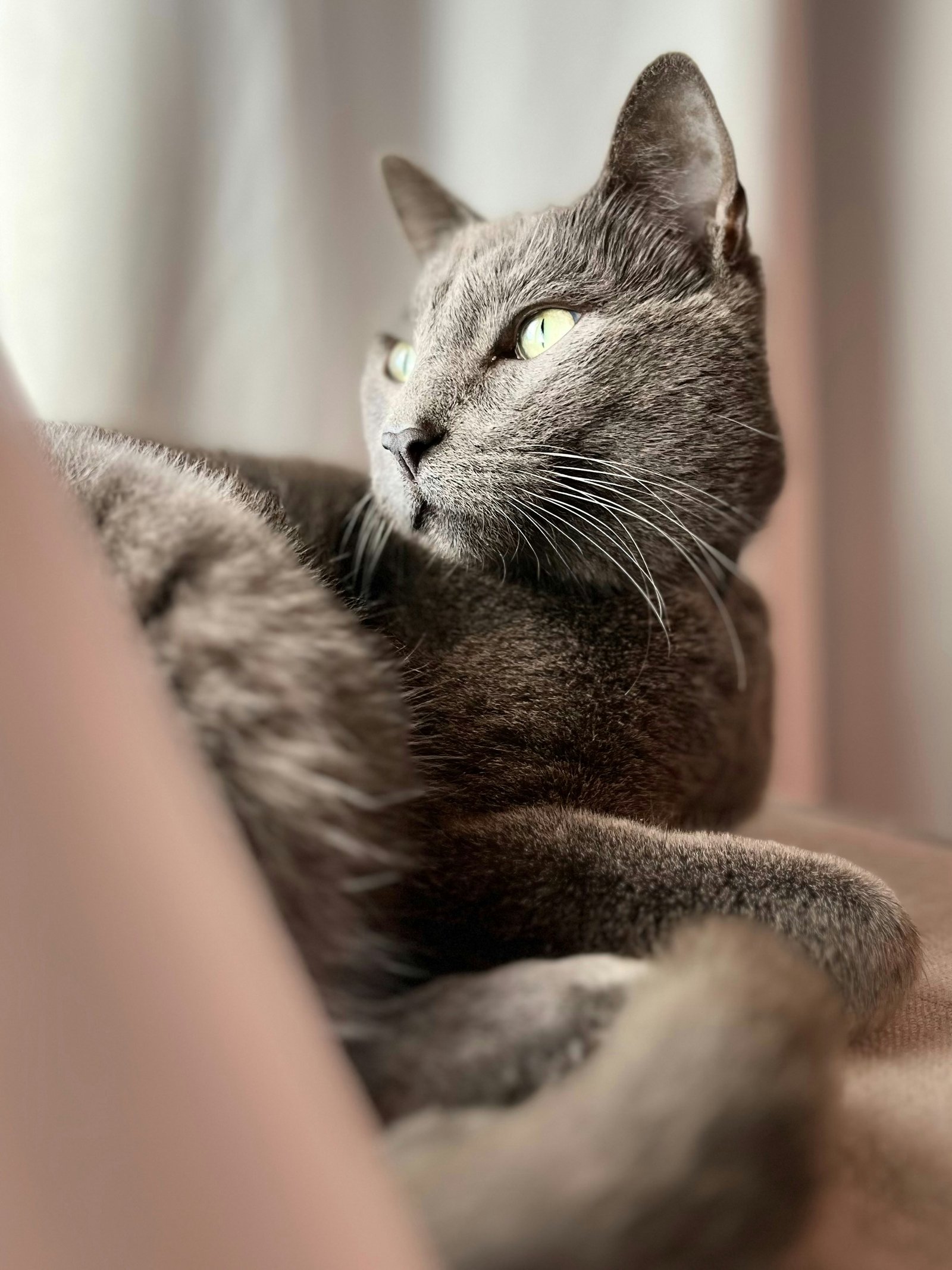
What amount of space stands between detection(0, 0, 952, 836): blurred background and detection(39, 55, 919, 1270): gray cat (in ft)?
1.04

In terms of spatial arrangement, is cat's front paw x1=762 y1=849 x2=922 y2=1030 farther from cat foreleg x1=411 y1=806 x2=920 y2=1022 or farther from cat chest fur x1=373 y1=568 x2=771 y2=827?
cat chest fur x1=373 y1=568 x2=771 y2=827

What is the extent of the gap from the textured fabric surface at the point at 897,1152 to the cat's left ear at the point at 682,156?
0.58 metres

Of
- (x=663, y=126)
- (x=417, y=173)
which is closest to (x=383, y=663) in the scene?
(x=663, y=126)

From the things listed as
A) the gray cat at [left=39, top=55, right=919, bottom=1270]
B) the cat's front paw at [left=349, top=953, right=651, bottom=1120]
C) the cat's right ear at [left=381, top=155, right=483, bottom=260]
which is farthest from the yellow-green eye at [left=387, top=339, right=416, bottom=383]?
the cat's front paw at [left=349, top=953, right=651, bottom=1120]

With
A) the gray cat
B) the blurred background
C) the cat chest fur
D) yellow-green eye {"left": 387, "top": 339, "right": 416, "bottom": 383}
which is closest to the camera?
the gray cat

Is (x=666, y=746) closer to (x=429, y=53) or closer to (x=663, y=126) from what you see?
(x=663, y=126)

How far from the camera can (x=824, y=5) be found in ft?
4.09

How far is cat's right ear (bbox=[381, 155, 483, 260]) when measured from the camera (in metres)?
0.99

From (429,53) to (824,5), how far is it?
507 millimetres

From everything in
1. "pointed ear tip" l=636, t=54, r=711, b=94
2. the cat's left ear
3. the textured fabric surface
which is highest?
"pointed ear tip" l=636, t=54, r=711, b=94

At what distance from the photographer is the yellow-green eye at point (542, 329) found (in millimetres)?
744

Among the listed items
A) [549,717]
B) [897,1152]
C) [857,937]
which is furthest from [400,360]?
[897,1152]

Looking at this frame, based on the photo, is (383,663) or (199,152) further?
(199,152)

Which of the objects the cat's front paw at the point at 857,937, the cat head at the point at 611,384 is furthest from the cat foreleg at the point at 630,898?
the cat head at the point at 611,384
